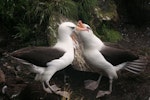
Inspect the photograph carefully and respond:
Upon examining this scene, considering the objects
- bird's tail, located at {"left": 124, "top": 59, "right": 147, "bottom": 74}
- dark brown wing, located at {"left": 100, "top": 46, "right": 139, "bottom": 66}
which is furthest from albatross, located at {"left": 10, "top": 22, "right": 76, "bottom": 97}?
bird's tail, located at {"left": 124, "top": 59, "right": 147, "bottom": 74}

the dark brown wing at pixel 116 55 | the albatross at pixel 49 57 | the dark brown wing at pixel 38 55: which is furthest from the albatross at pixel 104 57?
the dark brown wing at pixel 38 55

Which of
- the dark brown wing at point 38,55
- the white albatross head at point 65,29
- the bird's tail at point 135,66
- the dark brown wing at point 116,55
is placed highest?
the white albatross head at point 65,29

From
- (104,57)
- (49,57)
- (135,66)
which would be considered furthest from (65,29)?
(135,66)

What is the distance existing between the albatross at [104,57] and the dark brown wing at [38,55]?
399 mm

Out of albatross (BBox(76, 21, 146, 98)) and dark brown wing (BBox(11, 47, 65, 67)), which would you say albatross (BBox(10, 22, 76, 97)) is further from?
albatross (BBox(76, 21, 146, 98))

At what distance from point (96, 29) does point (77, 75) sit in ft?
5.22

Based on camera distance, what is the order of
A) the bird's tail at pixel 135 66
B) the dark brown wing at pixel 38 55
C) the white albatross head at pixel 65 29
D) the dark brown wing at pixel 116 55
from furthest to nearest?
the bird's tail at pixel 135 66 < the dark brown wing at pixel 116 55 < the white albatross head at pixel 65 29 < the dark brown wing at pixel 38 55

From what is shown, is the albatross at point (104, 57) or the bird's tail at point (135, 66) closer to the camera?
the albatross at point (104, 57)

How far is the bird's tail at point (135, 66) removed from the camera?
6.80 metres

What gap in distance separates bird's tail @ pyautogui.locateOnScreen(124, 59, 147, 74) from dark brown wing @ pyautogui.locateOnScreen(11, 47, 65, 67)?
1.02 metres

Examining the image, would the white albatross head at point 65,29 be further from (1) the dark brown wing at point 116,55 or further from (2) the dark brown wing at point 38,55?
(1) the dark brown wing at point 116,55

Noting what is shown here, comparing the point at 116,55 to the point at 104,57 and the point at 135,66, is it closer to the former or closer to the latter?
the point at 104,57

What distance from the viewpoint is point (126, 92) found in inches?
273

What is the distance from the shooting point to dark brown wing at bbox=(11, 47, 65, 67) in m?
6.13
